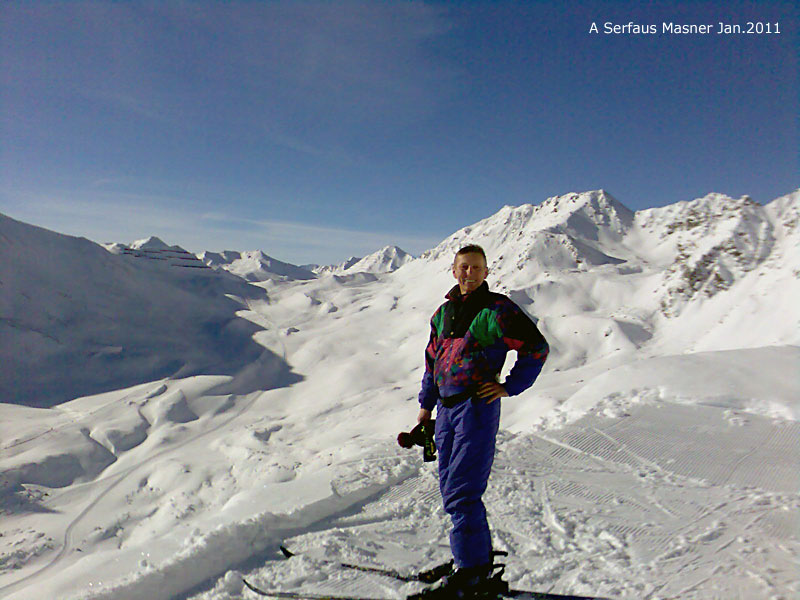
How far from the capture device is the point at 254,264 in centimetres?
17250

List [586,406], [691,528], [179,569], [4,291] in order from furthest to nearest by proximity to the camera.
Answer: [4,291] < [586,406] < [691,528] < [179,569]

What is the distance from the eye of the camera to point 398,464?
488 cm

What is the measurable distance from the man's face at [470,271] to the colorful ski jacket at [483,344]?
6 cm

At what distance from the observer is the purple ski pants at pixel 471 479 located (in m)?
2.70

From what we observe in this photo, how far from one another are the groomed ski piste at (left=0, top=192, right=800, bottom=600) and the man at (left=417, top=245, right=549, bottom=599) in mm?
511

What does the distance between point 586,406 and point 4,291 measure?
49.1 metres

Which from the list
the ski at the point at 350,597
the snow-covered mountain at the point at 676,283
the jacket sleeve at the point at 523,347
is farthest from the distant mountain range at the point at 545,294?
the jacket sleeve at the point at 523,347

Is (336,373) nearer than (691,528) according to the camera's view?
No

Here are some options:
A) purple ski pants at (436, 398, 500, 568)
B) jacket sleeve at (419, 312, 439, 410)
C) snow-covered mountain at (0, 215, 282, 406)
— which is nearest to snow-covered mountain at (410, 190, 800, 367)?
jacket sleeve at (419, 312, 439, 410)

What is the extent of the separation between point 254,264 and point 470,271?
18014 centimetres

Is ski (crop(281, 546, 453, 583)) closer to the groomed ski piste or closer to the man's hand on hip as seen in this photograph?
the groomed ski piste

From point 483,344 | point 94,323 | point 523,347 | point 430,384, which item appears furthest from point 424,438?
point 94,323

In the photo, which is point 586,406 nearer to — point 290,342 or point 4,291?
point 290,342

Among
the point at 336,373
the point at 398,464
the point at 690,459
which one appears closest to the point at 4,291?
the point at 336,373
